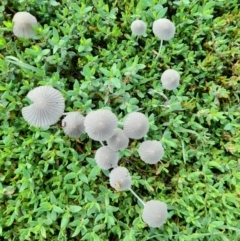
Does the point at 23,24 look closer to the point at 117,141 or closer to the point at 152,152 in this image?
the point at 117,141

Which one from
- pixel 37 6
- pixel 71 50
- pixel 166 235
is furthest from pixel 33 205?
pixel 37 6

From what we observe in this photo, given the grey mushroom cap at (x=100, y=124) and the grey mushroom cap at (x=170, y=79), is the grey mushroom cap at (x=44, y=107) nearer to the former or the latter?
the grey mushroom cap at (x=100, y=124)

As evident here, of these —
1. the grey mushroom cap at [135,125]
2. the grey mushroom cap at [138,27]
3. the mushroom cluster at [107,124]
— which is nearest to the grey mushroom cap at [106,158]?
the mushroom cluster at [107,124]

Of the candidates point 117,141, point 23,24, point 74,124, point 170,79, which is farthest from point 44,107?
point 170,79

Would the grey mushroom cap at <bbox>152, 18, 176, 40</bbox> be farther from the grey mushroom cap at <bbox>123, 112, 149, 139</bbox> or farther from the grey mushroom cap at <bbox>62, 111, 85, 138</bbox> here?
the grey mushroom cap at <bbox>62, 111, 85, 138</bbox>

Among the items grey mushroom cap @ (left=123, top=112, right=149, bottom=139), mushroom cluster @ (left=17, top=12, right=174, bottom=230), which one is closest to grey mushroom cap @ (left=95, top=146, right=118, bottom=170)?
mushroom cluster @ (left=17, top=12, right=174, bottom=230)
